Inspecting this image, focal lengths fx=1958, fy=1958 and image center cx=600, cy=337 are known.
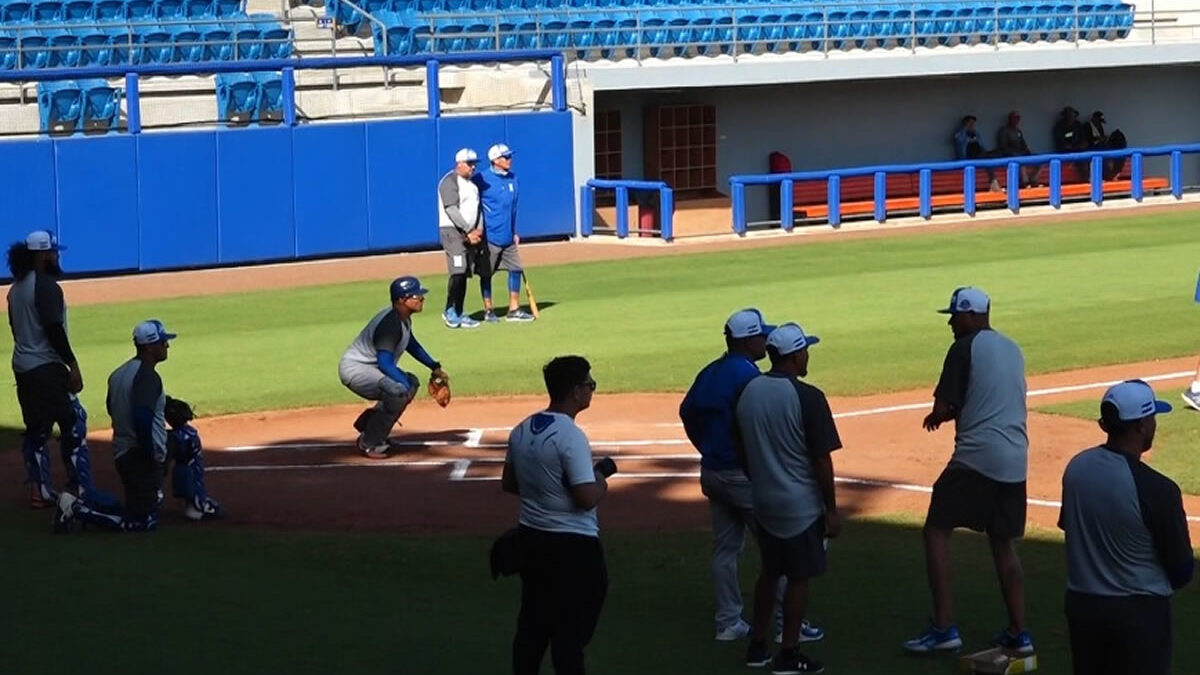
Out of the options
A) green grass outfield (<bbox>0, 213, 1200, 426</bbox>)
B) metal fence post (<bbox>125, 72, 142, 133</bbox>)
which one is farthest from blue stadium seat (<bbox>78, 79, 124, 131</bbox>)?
green grass outfield (<bbox>0, 213, 1200, 426</bbox>)

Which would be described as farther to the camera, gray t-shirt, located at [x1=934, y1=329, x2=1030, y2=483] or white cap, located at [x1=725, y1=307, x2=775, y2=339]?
white cap, located at [x1=725, y1=307, x2=775, y2=339]

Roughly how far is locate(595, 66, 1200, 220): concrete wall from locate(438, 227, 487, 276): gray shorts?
46.1ft

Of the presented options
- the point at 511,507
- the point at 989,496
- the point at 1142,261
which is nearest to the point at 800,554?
the point at 989,496

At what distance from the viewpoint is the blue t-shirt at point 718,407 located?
937 centimetres

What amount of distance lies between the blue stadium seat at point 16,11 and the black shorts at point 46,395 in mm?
19677

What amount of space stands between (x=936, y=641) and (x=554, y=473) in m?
2.32

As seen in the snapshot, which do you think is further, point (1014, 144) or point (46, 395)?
point (1014, 144)

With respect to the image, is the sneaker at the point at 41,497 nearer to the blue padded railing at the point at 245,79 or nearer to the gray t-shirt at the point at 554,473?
the gray t-shirt at the point at 554,473

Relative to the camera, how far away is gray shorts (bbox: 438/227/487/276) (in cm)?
2164

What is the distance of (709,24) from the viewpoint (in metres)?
36.7

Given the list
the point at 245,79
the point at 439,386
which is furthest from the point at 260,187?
the point at 439,386

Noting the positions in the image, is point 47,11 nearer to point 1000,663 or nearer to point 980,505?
point 980,505

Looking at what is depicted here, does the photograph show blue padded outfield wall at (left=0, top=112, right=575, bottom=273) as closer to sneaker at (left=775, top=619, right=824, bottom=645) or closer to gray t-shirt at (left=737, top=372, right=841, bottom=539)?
sneaker at (left=775, top=619, right=824, bottom=645)

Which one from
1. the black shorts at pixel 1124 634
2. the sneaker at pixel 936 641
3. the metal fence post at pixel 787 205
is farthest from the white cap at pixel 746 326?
the metal fence post at pixel 787 205
